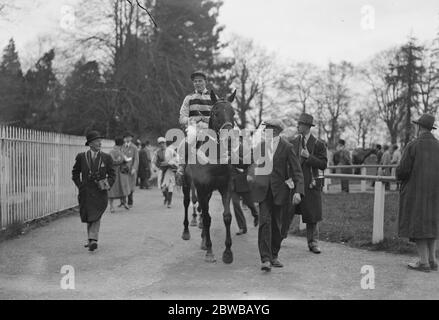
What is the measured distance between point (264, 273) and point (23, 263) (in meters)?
3.54

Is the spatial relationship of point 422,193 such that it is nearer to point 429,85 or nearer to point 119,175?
point 119,175

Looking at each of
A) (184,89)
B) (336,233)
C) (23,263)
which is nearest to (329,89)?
(184,89)

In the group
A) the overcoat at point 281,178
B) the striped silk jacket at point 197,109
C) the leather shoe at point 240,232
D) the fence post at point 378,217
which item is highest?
the striped silk jacket at point 197,109

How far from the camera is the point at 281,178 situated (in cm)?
724

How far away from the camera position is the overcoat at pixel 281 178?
7.17m

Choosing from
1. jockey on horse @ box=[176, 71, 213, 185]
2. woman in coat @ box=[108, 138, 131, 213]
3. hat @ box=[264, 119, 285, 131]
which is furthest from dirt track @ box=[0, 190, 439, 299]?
woman in coat @ box=[108, 138, 131, 213]

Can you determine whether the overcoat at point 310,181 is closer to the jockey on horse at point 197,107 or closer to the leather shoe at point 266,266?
the jockey on horse at point 197,107

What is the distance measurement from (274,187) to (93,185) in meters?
3.33

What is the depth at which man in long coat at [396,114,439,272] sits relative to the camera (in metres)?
7.22

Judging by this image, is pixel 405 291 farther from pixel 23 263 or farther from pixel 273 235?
pixel 23 263

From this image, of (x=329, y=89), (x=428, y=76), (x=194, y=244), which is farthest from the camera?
(x=329, y=89)

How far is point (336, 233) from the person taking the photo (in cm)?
995

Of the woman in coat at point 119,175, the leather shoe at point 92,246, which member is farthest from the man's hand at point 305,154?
the woman in coat at point 119,175

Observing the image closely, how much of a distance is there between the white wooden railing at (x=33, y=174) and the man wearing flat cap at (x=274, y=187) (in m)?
5.38
